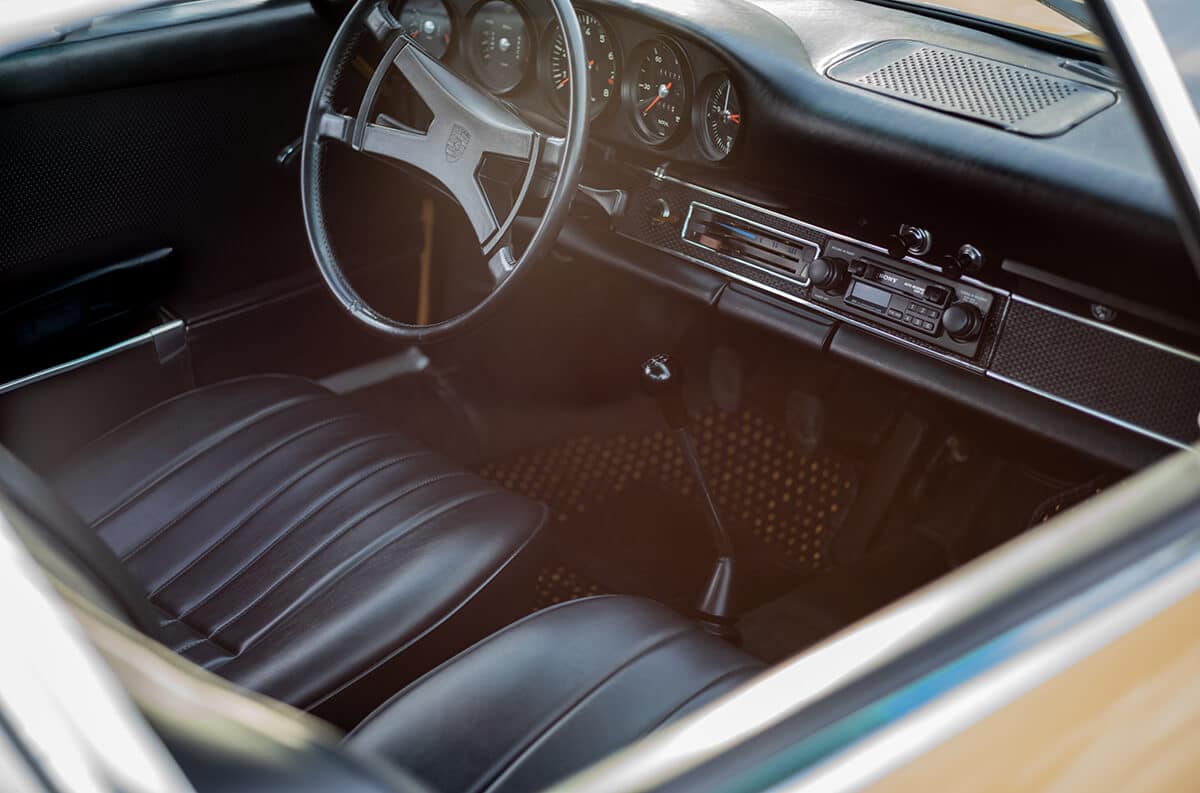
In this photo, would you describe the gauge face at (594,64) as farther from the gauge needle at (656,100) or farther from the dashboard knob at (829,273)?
the dashboard knob at (829,273)

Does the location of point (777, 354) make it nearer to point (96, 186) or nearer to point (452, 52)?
point (452, 52)

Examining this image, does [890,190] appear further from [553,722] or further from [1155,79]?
[553,722]

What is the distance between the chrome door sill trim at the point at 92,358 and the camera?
190 cm

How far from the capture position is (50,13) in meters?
0.67

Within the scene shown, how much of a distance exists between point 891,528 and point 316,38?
1346 mm

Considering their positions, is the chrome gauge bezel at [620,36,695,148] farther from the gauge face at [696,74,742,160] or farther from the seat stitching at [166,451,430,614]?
the seat stitching at [166,451,430,614]

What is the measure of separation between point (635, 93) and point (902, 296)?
0.59 metres

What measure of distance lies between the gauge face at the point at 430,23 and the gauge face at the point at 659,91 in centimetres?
38

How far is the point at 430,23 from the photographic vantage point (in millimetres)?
2123

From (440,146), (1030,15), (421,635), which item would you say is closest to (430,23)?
(440,146)

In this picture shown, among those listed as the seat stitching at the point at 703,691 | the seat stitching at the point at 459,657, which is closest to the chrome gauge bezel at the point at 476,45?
the seat stitching at the point at 459,657

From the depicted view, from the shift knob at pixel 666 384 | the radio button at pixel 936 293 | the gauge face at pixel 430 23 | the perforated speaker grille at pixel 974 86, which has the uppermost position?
the perforated speaker grille at pixel 974 86

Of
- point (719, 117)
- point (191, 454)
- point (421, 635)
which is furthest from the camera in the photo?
point (719, 117)

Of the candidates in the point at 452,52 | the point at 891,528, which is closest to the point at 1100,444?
the point at 891,528
